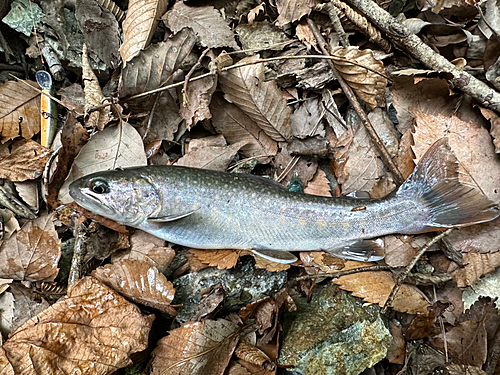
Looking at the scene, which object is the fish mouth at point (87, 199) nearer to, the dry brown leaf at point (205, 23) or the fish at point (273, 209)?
the fish at point (273, 209)

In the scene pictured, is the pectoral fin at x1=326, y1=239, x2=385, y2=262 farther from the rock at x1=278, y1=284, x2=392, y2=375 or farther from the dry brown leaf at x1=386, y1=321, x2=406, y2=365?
the dry brown leaf at x1=386, y1=321, x2=406, y2=365

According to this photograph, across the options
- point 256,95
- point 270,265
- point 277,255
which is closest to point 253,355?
point 270,265

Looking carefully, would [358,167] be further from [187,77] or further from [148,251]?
[148,251]

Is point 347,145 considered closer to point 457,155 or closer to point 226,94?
point 457,155

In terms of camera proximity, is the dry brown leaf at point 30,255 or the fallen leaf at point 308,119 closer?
the dry brown leaf at point 30,255

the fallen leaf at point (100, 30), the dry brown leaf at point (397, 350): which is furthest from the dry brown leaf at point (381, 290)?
the fallen leaf at point (100, 30)
